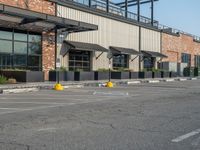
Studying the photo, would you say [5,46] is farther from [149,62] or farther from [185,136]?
[149,62]

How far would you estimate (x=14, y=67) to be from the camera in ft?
90.0

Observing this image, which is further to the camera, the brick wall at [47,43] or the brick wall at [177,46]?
the brick wall at [177,46]

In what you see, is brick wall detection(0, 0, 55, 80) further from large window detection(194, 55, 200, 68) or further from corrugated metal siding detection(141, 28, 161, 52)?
large window detection(194, 55, 200, 68)

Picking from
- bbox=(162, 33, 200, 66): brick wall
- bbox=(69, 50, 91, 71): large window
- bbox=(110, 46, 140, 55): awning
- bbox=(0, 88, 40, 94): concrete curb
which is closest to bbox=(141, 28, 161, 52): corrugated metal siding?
bbox=(162, 33, 200, 66): brick wall

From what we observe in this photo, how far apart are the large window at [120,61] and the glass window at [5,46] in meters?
14.7

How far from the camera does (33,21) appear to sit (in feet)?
81.6

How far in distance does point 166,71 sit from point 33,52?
21.2m

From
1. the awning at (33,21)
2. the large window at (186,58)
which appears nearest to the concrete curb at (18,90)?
the awning at (33,21)

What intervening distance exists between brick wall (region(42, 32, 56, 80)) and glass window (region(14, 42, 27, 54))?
1804 millimetres

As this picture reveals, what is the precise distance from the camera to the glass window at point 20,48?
27.5m

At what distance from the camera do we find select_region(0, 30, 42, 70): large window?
26.6m

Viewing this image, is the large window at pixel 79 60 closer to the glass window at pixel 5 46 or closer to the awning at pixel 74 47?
the awning at pixel 74 47

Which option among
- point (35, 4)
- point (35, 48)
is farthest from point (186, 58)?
point (35, 4)

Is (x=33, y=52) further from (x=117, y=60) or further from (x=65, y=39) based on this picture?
(x=117, y=60)
